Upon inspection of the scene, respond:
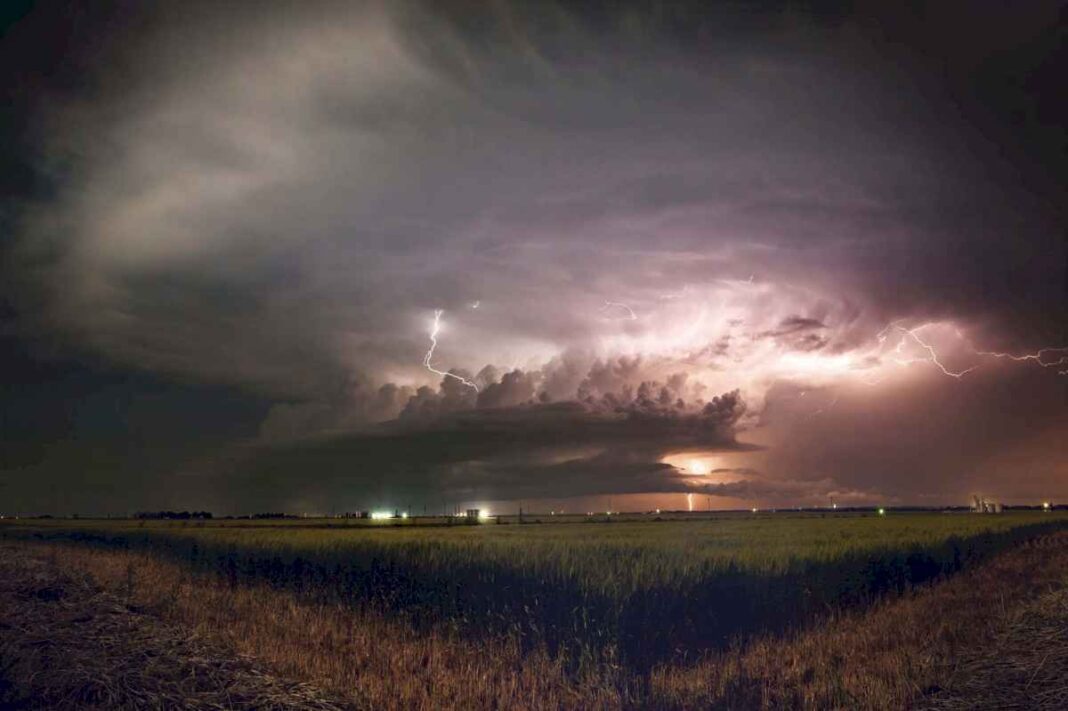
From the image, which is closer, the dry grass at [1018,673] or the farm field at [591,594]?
the dry grass at [1018,673]

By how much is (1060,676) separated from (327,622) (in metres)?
12.7

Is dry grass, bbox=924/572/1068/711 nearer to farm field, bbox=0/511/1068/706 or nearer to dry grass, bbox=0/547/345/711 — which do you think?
farm field, bbox=0/511/1068/706

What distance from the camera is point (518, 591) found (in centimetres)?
1705

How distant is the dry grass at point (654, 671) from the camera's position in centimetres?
1017

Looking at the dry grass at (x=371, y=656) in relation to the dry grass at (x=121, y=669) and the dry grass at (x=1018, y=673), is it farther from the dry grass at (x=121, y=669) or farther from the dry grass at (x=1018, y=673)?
the dry grass at (x=1018, y=673)

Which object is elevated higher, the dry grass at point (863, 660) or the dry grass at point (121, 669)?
the dry grass at point (121, 669)

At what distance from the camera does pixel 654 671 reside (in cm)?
1411

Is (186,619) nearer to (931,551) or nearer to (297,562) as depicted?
(297,562)

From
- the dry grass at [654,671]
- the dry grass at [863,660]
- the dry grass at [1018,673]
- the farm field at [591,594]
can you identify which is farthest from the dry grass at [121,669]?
the dry grass at [1018,673]

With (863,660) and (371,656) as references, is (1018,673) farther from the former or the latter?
(371,656)

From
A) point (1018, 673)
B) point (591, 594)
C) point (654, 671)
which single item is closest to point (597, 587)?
point (591, 594)

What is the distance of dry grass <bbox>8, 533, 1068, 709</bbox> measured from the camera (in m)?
10.2

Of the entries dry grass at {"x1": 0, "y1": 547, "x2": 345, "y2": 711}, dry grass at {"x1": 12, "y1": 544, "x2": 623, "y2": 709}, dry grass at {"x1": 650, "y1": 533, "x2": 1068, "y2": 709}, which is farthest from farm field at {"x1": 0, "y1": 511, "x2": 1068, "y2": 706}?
dry grass at {"x1": 0, "y1": 547, "x2": 345, "y2": 711}

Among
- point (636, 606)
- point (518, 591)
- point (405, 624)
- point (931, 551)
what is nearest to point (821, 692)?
point (636, 606)
